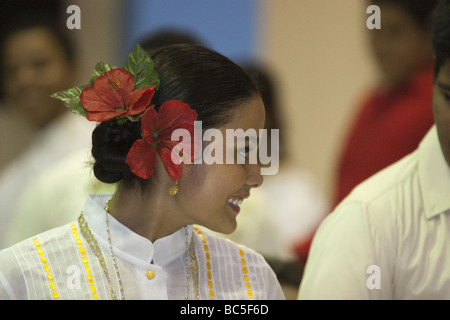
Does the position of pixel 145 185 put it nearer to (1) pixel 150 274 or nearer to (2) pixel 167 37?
(1) pixel 150 274

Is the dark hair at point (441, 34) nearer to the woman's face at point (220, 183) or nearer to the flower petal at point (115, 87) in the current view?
the woman's face at point (220, 183)

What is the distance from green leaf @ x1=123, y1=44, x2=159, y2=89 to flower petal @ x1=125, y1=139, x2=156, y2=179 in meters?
0.09

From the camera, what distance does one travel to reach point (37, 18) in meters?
1.62

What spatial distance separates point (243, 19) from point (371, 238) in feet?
4.88

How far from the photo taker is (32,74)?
5.17 feet

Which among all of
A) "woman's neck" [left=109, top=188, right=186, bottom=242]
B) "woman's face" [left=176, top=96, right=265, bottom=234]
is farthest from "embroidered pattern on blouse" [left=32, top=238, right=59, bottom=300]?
"woman's face" [left=176, top=96, right=265, bottom=234]

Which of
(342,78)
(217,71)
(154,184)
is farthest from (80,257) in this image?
(342,78)

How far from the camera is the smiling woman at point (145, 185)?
3.73 feet

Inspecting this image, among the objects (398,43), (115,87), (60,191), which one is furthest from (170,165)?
(398,43)

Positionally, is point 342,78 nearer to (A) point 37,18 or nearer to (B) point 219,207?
(A) point 37,18

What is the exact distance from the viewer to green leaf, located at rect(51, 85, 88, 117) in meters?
1.15

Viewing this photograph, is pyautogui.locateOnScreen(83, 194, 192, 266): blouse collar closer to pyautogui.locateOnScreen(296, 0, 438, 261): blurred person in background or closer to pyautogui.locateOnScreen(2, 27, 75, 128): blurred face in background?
pyautogui.locateOnScreen(2, 27, 75, 128): blurred face in background

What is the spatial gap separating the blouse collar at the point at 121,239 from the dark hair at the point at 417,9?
0.86 m

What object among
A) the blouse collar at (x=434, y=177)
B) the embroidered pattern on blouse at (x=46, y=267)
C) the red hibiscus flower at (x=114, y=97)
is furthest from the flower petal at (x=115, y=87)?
the blouse collar at (x=434, y=177)
